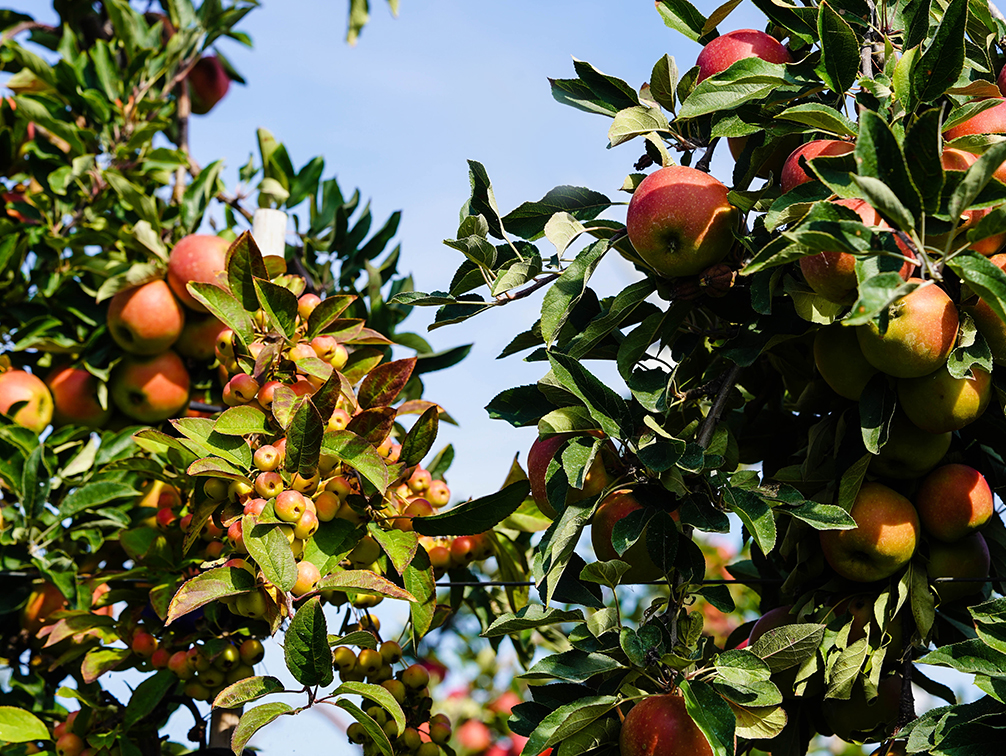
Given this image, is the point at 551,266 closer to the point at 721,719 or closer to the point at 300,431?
the point at 300,431

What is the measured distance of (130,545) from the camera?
6.10 feet

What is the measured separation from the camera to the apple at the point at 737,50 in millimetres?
1454

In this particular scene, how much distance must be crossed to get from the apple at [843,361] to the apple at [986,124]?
0.99ft

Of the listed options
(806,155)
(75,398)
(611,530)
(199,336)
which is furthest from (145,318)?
(806,155)

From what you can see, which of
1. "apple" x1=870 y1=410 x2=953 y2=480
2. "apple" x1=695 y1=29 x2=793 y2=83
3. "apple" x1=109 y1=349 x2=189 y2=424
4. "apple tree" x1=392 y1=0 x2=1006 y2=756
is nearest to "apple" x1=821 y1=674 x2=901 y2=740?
"apple tree" x1=392 y1=0 x2=1006 y2=756

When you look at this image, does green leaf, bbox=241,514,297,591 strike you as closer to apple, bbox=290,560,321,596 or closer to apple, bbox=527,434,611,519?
apple, bbox=290,560,321,596

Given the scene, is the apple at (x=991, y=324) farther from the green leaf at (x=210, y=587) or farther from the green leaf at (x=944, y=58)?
the green leaf at (x=210, y=587)

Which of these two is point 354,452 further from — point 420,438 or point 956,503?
point 956,503

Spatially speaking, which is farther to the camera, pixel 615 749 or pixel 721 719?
pixel 615 749

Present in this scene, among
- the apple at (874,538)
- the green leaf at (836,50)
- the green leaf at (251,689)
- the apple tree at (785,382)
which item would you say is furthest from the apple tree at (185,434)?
the green leaf at (836,50)

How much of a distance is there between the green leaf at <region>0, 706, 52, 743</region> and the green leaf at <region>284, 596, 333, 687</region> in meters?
0.84

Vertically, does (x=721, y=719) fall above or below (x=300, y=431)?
below

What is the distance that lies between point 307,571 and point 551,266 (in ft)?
1.88

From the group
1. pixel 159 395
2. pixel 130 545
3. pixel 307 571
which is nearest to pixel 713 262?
pixel 307 571
